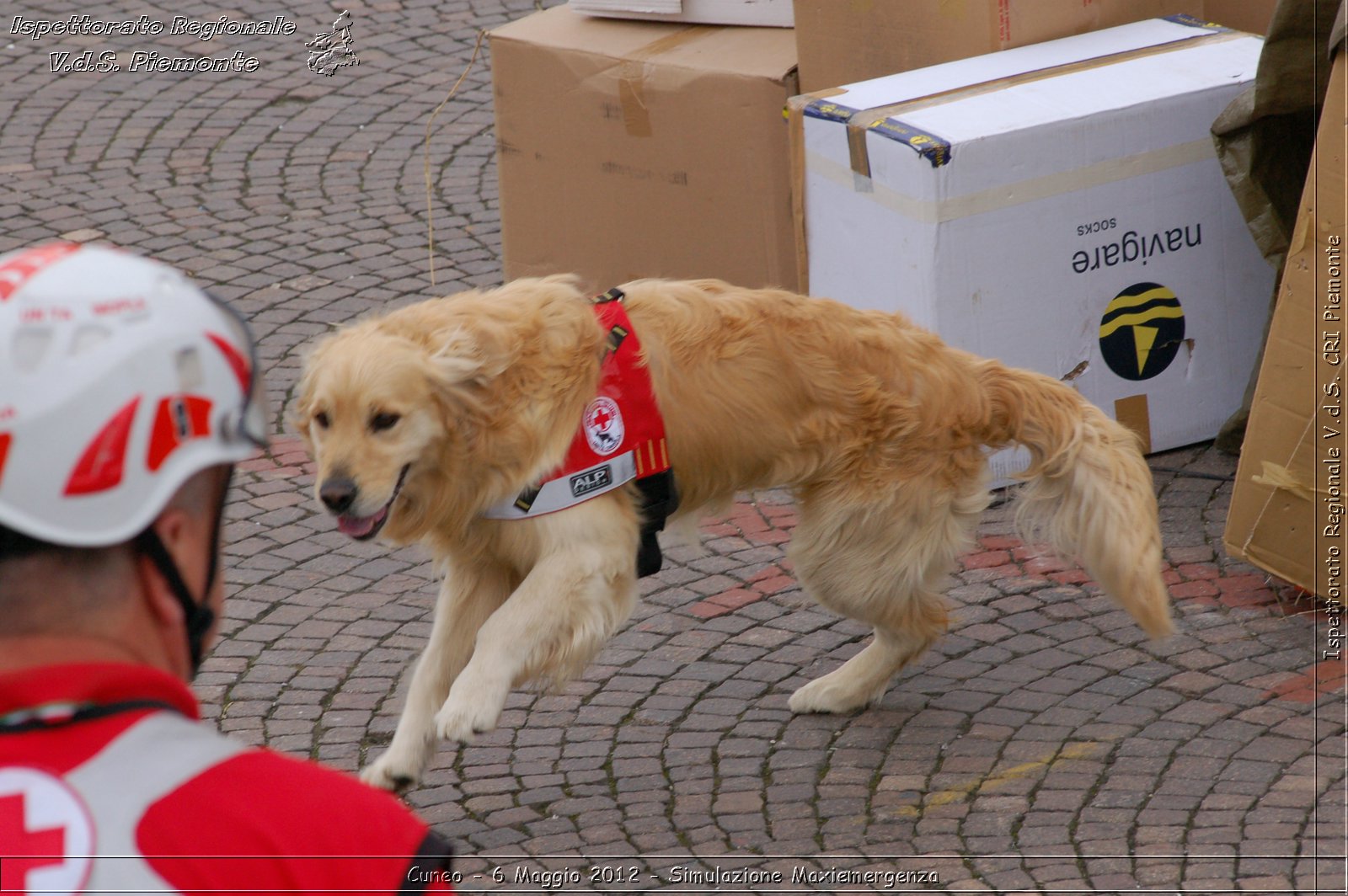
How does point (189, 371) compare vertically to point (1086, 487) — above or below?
above

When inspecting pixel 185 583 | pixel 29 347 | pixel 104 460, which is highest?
pixel 29 347

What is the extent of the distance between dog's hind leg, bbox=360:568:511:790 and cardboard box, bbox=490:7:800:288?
98.2 inches

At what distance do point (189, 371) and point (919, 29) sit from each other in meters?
4.89

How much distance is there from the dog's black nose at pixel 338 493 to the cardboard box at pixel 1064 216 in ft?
7.55

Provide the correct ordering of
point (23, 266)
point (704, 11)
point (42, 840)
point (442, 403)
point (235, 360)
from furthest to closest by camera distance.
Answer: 1. point (704, 11)
2. point (442, 403)
3. point (235, 360)
4. point (23, 266)
5. point (42, 840)

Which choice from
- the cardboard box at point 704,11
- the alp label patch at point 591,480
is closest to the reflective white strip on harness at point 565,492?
the alp label patch at point 591,480

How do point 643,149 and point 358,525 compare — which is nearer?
point 358,525

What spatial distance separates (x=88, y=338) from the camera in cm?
137

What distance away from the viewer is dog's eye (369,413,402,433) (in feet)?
12.0

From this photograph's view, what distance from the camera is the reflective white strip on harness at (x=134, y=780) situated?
1.28 m

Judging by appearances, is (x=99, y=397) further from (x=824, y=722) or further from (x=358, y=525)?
(x=824, y=722)

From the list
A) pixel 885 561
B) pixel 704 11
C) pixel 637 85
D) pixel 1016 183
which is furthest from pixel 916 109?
pixel 885 561

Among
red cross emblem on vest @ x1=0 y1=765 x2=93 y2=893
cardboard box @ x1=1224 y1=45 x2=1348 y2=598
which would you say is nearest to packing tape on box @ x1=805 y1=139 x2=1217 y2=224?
cardboard box @ x1=1224 y1=45 x2=1348 y2=598

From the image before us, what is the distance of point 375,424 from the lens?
368 cm
